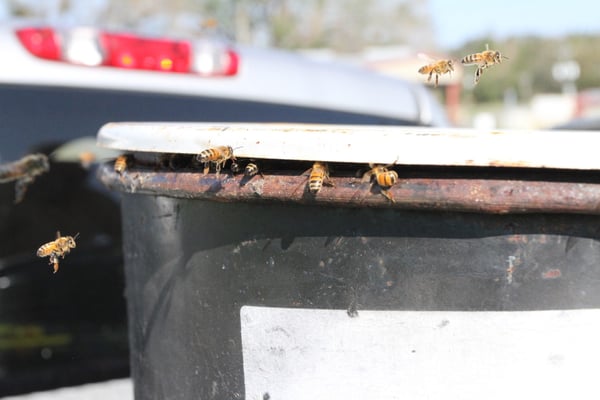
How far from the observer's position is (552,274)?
136 centimetres

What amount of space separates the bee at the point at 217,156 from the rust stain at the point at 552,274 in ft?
1.89

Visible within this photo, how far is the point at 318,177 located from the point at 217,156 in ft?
0.70

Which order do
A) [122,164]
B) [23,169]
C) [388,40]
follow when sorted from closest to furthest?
[122,164], [23,169], [388,40]

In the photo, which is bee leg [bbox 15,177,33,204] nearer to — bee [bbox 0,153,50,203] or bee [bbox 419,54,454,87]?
bee [bbox 0,153,50,203]

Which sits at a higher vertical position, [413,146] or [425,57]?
[425,57]

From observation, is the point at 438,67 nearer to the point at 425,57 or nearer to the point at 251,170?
the point at 425,57

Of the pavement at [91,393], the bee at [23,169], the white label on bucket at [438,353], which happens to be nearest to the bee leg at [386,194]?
the white label on bucket at [438,353]

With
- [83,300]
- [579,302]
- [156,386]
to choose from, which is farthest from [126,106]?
[579,302]

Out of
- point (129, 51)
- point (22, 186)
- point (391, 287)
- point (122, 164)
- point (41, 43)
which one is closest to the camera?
point (391, 287)

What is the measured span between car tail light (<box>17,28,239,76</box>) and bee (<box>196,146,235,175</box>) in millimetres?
1794

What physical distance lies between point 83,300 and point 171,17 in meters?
27.2

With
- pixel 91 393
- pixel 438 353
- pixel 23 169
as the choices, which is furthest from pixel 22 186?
pixel 438 353

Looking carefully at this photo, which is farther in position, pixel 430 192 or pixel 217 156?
pixel 217 156

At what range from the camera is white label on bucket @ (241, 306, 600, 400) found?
1.36m
